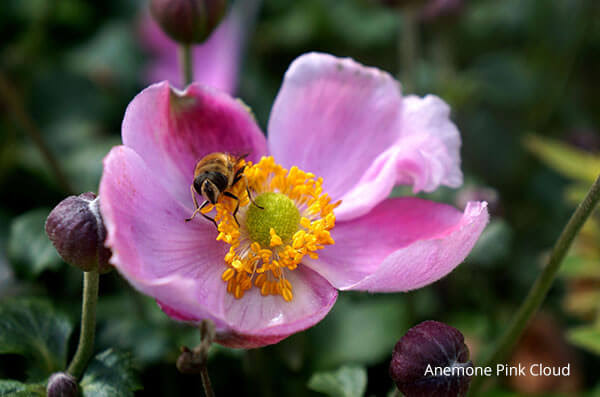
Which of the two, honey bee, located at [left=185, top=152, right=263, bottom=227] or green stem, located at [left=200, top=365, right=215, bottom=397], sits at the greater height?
honey bee, located at [left=185, top=152, right=263, bottom=227]

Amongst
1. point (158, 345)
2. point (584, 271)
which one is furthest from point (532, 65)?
point (158, 345)

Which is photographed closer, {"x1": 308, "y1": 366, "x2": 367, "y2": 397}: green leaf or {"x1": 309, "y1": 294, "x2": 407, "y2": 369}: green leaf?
{"x1": 308, "y1": 366, "x2": 367, "y2": 397}: green leaf

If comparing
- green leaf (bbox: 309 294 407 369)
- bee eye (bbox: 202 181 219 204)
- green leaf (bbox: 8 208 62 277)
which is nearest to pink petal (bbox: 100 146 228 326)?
bee eye (bbox: 202 181 219 204)

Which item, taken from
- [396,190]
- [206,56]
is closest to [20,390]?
[396,190]

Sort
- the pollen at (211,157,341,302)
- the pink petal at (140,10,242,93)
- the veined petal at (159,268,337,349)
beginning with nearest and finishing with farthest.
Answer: the veined petal at (159,268,337,349), the pollen at (211,157,341,302), the pink petal at (140,10,242,93)

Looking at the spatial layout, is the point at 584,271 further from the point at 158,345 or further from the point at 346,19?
the point at 346,19

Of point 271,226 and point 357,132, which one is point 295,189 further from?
point 357,132

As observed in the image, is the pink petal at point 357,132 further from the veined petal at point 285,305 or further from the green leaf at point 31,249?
the green leaf at point 31,249

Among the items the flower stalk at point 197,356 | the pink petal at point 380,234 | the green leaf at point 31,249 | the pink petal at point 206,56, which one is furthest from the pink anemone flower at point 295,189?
the pink petal at point 206,56

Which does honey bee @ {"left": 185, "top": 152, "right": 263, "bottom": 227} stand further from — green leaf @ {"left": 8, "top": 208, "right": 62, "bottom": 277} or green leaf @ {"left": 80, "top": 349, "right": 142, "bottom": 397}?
green leaf @ {"left": 8, "top": 208, "right": 62, "bottom": 277}
